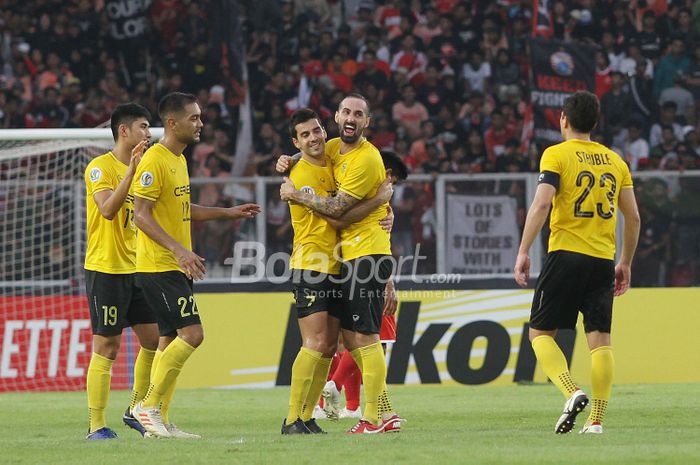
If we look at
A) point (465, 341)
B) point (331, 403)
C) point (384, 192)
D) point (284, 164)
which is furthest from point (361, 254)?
point (465, 341)

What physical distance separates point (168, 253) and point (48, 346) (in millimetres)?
7211

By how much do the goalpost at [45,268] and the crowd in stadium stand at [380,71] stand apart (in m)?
3.34

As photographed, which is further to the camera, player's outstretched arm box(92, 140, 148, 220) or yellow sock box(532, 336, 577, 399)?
player's outstretched arm box(92, 140, 148, 220)

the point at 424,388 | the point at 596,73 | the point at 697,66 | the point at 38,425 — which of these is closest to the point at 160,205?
the point at 38,425

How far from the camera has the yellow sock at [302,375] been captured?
31.1 ft

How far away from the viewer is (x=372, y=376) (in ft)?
31.4

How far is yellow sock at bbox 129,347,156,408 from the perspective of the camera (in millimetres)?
10250

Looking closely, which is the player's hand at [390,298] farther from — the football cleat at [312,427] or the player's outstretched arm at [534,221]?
the player's outstretched arm at [534,221]

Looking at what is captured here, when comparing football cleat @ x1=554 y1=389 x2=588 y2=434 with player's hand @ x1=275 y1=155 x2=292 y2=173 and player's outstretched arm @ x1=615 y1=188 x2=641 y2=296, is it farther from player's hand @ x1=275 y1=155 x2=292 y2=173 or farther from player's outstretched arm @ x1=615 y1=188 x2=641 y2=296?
player's hand @ x1=275 y1=155 x2=292 y2=173

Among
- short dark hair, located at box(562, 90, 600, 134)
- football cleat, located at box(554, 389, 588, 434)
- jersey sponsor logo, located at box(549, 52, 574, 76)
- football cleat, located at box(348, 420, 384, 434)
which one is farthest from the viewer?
jersey sponsor logo, located at box(549, 52, 574, 76)

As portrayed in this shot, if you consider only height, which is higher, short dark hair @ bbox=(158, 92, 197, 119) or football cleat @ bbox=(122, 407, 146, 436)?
short dark hair @ bbox=(158, 92, 197, 119)

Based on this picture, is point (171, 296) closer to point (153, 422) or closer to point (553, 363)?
point (153, 422)

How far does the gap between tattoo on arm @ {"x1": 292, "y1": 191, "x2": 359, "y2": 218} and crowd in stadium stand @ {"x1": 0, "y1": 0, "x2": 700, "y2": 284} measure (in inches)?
401

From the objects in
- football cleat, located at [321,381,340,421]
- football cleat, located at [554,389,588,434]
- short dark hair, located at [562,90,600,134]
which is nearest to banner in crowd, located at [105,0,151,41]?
football cleat, located at [321,381,340,421]
